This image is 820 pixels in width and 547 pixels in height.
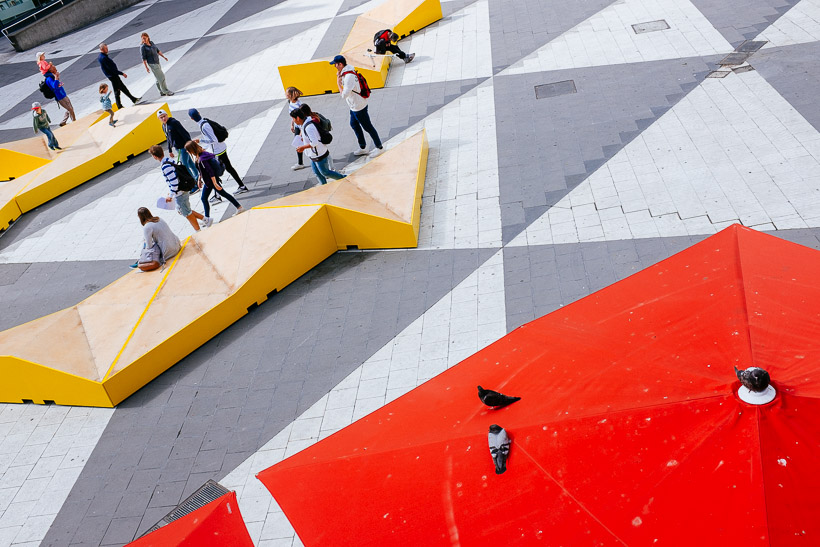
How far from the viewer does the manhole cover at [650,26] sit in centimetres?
1415

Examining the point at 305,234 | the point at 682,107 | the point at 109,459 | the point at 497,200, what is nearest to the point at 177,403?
the point at 109,459

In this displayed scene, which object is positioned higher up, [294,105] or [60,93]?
[60,93]

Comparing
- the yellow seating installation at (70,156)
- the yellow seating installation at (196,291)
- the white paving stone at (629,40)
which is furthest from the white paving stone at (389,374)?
the yellow seating installation at (70,156)

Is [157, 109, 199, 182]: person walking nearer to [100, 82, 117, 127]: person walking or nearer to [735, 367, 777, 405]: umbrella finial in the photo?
[100, 82, 117, 127]: person walking

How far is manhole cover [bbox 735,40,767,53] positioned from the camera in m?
12.5

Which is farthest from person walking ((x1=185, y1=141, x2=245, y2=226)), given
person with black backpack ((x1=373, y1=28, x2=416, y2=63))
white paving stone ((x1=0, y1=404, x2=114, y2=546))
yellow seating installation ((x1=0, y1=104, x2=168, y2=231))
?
person with black backpack ((x1=373, y1=28, x2=416, y2=63))

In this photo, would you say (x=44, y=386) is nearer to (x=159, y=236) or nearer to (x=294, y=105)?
(x=159, y=236)

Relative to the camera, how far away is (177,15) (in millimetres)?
23219

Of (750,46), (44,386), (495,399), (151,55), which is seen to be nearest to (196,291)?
(44,386)

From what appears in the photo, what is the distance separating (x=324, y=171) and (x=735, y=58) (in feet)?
24.7

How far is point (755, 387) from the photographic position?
130 inches

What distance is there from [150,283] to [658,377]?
7313 millimetres

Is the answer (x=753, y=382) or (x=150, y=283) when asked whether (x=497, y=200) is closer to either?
(x=150, y=283)

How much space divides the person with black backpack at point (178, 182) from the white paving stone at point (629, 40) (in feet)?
22.1
